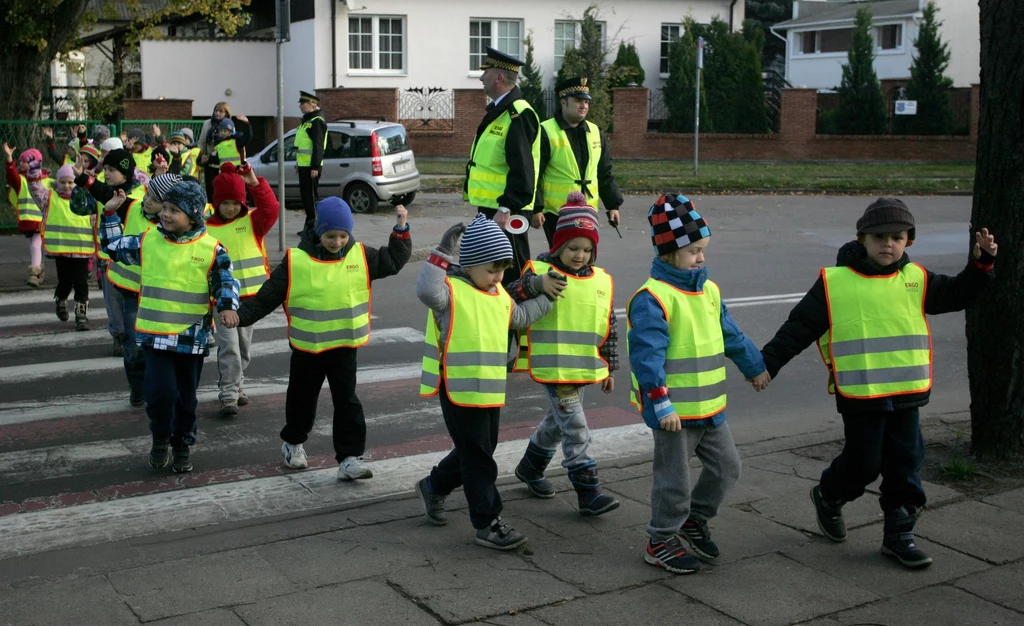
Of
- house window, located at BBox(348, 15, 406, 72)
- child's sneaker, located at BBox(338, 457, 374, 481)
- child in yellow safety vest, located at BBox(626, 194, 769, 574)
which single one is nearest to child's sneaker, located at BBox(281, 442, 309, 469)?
child's sneaker, located at BBox(338, 457, 374, 481)

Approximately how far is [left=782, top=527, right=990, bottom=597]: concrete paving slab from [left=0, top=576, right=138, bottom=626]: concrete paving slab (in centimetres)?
290

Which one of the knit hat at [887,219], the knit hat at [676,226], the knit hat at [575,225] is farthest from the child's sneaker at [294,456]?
the knit hat at [887,219]

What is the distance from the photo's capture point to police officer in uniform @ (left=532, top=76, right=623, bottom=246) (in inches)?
358

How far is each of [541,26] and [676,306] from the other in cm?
3379

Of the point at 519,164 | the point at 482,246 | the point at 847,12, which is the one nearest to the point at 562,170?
the point at 519,164

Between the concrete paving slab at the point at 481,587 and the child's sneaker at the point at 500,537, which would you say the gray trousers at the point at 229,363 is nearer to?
the child's sneaker at the point at 500,537

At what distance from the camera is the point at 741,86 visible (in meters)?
37.1

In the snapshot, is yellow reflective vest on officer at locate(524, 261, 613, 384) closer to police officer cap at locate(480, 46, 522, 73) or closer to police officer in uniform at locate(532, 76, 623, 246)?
police officer in uniform at locate(532, 76, 623, 246)

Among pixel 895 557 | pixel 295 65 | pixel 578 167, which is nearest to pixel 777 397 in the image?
pixel 578 167

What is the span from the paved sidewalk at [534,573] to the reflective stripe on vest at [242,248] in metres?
2.58

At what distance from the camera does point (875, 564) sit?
514cm

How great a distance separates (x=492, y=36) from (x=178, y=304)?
104 feet

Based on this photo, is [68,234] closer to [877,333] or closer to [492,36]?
[877,333]

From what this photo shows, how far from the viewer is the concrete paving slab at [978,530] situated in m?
5.27
